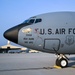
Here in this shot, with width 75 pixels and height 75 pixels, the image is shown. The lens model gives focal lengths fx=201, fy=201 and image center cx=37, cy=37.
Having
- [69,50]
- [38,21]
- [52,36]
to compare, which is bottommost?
[69,50]

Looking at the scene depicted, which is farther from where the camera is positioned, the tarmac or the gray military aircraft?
the gray military aircraft

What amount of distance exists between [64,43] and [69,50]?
2.52 ft

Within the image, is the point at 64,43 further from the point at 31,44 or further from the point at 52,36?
the point at 31,44

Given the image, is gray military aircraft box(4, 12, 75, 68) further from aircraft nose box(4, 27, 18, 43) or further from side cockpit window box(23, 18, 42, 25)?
side cockpit window box(23, 18, 42, 25)

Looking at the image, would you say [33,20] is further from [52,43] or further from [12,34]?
[52,43]

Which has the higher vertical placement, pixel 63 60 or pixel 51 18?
pixel 51 18

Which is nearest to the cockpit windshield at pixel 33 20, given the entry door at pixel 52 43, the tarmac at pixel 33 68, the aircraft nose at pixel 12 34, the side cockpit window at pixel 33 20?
the side cockpit window at pixel 33 20

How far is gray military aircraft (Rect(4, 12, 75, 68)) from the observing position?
16.1 meters

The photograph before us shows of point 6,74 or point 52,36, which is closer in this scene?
point 6,74

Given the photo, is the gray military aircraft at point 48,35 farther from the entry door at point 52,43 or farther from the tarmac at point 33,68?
the tarmac at point 33,68

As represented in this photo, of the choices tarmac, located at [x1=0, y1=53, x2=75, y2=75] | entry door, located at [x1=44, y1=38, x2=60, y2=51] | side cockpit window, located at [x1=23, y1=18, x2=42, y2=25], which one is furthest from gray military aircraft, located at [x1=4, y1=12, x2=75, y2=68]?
tarmac, located at [x1=0, y1=53, x2=75, y2=75]

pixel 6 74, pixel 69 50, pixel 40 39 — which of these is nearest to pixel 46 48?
pixel 40 39

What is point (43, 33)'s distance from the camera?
53.5ft

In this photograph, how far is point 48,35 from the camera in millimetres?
16234
